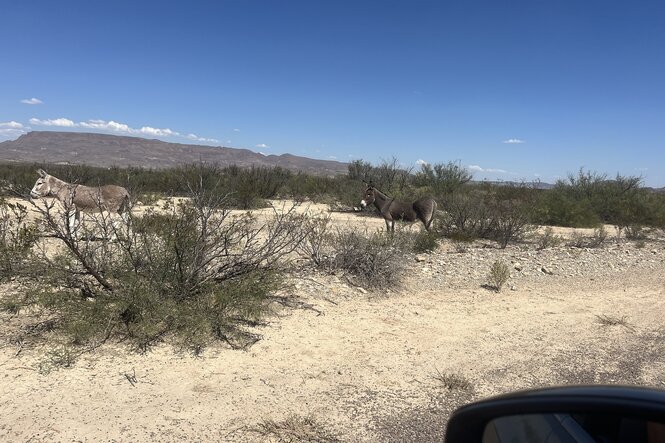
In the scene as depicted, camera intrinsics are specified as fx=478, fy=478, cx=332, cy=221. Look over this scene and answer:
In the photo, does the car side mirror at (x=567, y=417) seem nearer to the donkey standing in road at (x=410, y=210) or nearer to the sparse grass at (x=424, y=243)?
the sparse grass at (x=424, y=243)

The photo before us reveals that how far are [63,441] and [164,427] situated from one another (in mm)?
707

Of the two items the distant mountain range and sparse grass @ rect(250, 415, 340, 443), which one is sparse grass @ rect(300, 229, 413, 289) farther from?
the distant mountain range

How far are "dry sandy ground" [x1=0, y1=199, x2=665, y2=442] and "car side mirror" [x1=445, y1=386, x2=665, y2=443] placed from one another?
231 cm

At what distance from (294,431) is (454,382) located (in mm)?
1830

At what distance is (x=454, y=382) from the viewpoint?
15.8 feet

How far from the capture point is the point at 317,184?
30.4 metres

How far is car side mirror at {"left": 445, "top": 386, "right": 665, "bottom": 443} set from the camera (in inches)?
52.4

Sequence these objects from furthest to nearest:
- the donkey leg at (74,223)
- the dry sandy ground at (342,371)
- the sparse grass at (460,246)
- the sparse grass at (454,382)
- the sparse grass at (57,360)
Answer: the sparse grass at (460,246), the donkey leg at (74,223), the sparse grass at (454,382), the sparse grass at (57,360), the dry sandy ground at (342,371)

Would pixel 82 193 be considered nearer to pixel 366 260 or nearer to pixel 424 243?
pixel 366 260

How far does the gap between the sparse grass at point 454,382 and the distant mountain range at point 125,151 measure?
109 meters

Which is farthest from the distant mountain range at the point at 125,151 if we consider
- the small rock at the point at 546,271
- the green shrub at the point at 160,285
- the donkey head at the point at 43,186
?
the green shrub at the point at 160,285

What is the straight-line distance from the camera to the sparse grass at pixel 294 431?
373 cm

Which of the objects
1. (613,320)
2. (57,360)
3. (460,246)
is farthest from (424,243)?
(57,360)

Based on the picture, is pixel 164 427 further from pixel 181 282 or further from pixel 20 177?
pixel 20 177
